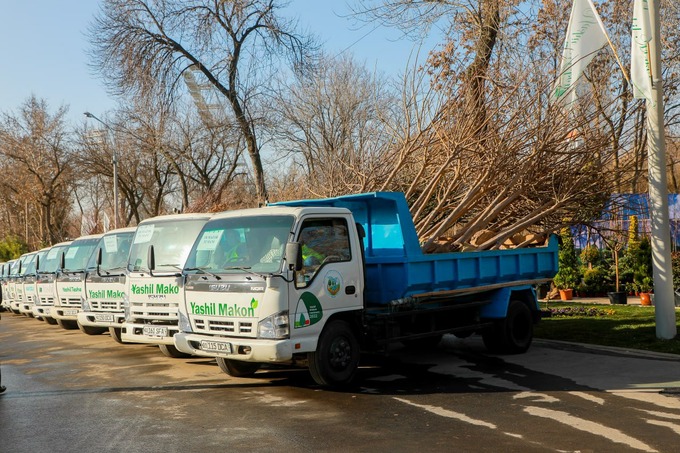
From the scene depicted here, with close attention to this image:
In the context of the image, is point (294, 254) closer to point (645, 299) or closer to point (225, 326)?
point (225, 326)

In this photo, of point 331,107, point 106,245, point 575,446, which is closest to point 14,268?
point 106,245

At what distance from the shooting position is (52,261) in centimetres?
1962

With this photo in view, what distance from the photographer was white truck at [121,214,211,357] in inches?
447

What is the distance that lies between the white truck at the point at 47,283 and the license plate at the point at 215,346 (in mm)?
9387

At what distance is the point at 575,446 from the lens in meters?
6.53

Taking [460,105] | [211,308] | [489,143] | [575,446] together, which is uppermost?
[460,105]

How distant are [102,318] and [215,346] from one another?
18.2 feet

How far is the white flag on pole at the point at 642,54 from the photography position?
1234 centimetres

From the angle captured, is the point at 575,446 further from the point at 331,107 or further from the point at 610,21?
the point at 331,107

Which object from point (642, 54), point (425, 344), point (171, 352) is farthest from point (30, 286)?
point (642, 54)

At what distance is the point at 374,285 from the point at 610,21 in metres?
17.0

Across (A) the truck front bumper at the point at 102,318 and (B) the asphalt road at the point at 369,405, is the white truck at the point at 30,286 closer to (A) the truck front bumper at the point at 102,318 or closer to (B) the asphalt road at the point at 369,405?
(A) the truck front bumper at the point at 102,318

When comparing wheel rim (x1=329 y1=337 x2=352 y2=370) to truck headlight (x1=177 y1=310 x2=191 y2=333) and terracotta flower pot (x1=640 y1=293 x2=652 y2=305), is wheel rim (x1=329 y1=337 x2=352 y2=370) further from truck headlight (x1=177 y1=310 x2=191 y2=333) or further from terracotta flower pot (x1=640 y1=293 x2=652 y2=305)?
terracotta flower pot (x1=640 y1=293 x2=652 y2=305)

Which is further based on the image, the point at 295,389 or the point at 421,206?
the point at 421,206
